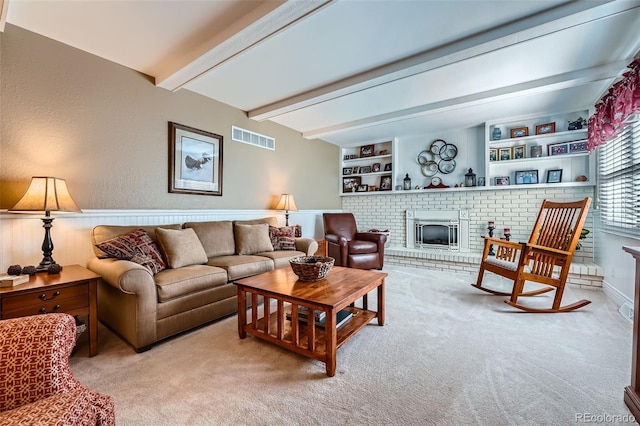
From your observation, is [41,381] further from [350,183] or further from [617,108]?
[350,183]

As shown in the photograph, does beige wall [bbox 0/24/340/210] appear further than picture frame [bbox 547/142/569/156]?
No

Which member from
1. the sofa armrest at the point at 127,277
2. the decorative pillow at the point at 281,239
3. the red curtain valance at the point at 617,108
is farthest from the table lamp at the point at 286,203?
the red curtain valance at the point at 617,108

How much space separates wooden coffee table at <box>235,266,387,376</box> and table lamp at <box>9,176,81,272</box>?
4.64 feet

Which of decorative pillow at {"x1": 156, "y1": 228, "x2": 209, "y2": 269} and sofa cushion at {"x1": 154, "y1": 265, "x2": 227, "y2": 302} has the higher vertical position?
decorative pillow at {"x1": 156, "y1": 228, "x2": 209, "y2": 269}

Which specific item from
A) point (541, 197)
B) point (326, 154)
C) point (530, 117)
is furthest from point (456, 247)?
point (326, 154)

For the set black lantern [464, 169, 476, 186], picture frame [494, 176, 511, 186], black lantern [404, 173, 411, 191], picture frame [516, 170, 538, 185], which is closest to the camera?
picture frame [516, 170, 538, 185]

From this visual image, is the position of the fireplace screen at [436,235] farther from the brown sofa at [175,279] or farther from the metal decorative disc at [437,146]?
the brown sofa at [175,279]

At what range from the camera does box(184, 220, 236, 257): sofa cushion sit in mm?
2965

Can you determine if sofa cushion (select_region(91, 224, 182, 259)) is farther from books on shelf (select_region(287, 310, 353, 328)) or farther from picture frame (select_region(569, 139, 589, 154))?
picture frame (select_region(569, 139, 589, 154))

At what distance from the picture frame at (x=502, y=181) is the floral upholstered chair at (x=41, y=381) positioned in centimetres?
507

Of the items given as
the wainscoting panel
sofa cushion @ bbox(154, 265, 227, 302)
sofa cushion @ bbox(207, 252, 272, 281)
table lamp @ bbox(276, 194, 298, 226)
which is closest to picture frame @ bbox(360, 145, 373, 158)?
table lamp @ bbox(276, 194, 298, 226)

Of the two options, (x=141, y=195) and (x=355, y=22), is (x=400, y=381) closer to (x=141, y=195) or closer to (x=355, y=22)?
(x=355, y=22)

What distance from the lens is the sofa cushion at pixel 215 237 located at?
2965 millimetres

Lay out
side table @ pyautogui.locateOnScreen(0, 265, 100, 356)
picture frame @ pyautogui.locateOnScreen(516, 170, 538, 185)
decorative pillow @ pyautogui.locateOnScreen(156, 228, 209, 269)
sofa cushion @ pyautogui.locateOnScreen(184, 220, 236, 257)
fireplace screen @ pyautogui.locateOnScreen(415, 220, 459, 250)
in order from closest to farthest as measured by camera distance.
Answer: side table @ pyautogui.locateOnScreen(0, 265, 100, 356) → decorative pillow @ pyautogui.locateOnScreen(156, 228, 209, 269) → sofa cushion @ pyautogui.locateOnScreen(184, 220, 236, 257) → picture frame @ pyautogui.locateOnScreen(516, 170, 538, 185) → fireplace screen @ pyautogui.locateOnScreen(415, 220, 459, 250)
